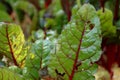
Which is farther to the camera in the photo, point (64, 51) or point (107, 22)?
point (107, 22)

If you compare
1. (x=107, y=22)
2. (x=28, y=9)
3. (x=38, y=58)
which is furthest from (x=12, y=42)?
(x=28, y=9)

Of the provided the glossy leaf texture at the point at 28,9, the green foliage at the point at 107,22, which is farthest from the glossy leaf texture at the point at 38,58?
the glossy leaf texture at the point at 28,9

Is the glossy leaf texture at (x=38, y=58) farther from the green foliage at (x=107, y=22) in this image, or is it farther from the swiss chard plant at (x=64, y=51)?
the green foliage at (x=107, y=22)

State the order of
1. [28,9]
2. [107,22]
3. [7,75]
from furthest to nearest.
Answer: [28,9], [107,22], [7,75]

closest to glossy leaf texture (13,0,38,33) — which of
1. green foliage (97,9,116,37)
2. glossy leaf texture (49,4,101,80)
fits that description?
green foliage (97,9,116,37)

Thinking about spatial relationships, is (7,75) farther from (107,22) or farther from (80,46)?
(107,22)

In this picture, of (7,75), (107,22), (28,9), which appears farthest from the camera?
(28,9)
